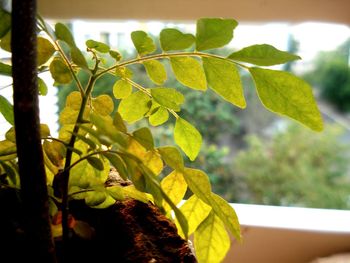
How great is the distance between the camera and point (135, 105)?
39cm

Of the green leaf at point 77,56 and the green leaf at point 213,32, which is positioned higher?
the green leaf at point 213,32

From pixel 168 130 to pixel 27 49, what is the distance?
0.79 m

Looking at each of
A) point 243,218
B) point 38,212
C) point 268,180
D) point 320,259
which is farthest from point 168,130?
point 38,212

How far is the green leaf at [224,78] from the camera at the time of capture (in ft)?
1.05

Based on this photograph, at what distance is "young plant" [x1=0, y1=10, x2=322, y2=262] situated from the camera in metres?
0.28

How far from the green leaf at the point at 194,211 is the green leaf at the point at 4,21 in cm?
23

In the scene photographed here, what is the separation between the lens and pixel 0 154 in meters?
0.31

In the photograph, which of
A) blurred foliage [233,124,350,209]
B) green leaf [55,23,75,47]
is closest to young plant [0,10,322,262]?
green leaf [55,23,75,47]

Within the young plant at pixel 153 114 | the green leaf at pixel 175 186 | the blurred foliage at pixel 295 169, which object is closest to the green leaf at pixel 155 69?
the young plant at pixel 153 114

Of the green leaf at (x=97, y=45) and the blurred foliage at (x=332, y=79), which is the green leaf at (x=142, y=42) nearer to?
the green leaf at (x=97, y=45)

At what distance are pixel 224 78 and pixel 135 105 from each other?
0.12 meters

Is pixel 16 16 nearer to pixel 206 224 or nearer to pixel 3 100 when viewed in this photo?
pixel 3 100

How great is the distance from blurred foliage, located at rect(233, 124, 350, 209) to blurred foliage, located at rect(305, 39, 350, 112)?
0.12 meters

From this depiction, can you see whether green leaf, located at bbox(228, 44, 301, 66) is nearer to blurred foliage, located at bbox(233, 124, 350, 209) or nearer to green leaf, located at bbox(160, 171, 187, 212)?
green leaf, located at bbox(160, 171, 187, 212)
